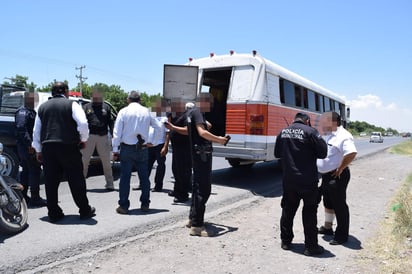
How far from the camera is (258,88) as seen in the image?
Answer: 8.22 metres

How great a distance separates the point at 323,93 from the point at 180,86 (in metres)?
6.23

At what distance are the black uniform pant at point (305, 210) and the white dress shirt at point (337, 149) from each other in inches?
21.1

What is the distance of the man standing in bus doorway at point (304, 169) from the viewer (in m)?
4.36

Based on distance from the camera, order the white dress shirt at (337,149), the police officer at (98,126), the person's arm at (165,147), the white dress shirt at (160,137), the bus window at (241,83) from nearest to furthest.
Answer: the white dress shirt at (337,149) → the person's arm at (165,147) → the police officer at (98,126) → the white dress shirt at (160,137) → the bus window at (241,83)

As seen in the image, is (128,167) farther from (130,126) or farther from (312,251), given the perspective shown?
(312,251)

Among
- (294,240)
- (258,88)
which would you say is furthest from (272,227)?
(258,88)

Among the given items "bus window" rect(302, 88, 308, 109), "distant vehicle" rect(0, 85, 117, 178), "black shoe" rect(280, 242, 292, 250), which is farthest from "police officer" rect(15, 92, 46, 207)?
"bus window" rect(302, 88, 308, 109)

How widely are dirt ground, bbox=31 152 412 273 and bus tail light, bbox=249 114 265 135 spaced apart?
2.37 meters

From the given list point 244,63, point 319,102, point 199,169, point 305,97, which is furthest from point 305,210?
point 319,102

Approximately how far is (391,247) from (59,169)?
184 inches

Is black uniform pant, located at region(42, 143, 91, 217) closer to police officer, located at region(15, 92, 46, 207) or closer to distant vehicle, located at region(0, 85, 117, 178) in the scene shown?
police officer, located at region(15, 92, 46, 207)

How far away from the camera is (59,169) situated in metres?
5.29

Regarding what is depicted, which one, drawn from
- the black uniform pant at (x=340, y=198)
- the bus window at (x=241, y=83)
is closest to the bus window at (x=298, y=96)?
the bus window at (x=241, y=83)

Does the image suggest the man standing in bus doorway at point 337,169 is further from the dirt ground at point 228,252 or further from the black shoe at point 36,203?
the black shoe at point 36,203
